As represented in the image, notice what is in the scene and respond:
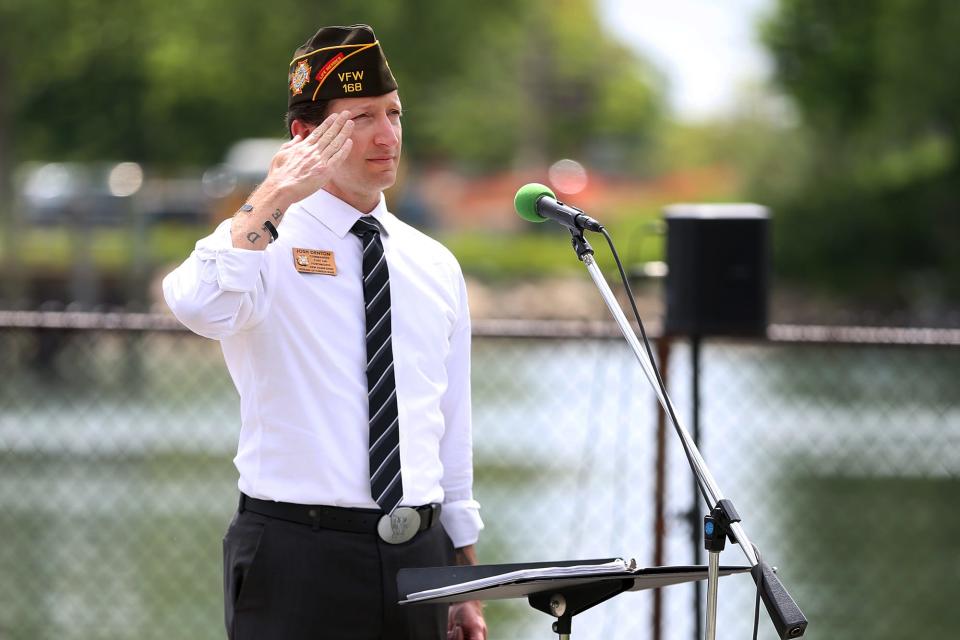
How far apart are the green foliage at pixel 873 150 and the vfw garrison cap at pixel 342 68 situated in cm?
2140

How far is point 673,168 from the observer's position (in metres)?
66.6

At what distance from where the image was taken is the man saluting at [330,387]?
2.56 m

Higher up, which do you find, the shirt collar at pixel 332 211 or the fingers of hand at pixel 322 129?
the fingers of hand at pixel 322 129

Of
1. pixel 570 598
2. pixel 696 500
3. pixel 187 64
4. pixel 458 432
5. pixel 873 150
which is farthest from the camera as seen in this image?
pixel 187 64

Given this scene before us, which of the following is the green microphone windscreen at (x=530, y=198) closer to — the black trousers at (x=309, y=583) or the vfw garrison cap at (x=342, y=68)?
the vfw garrison cap at (x=342, y=68)

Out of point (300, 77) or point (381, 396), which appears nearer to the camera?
point (381, 396)

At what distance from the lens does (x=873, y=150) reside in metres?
28.2

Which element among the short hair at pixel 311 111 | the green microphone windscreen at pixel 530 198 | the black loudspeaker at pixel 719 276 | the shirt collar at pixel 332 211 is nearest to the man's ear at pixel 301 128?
the short hair at pixel 311 111

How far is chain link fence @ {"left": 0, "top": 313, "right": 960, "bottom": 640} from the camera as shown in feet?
20.0

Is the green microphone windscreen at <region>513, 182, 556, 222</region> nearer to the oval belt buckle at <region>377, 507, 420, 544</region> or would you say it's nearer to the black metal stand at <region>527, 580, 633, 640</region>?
the oval belt buckle at <region>377, 507, 420, 544</region>

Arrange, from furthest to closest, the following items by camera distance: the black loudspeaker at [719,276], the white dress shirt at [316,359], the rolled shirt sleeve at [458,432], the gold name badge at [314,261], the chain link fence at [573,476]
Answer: the chain link fence at [573,476] → the black loudspeaker at [719,276] → the rolled shirt sleeve at [458,432] → the gold name badge at [314,261] → the white dress shirt at [316,359]

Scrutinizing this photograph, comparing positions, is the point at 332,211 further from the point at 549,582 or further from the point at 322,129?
the point at 549,582

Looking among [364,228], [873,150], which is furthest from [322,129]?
[873,150]

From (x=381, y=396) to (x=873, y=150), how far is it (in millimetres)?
27270
